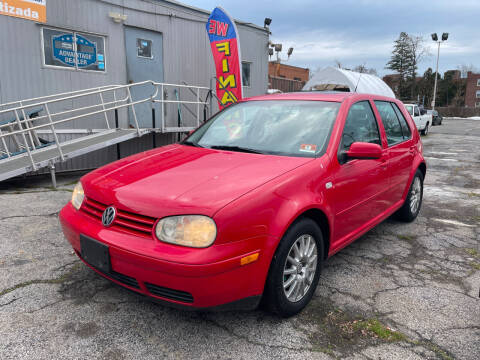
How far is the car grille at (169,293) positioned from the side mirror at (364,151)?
65.0 inches

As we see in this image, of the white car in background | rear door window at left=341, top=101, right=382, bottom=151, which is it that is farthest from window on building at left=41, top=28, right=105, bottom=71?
the white car in background

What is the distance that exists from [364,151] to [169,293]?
5.78 feet

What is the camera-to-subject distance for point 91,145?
21.2 feet

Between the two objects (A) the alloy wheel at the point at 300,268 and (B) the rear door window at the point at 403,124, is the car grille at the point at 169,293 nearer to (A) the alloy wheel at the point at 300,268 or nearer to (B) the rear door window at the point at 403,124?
(A) the alloy wheel at the point at 300,268

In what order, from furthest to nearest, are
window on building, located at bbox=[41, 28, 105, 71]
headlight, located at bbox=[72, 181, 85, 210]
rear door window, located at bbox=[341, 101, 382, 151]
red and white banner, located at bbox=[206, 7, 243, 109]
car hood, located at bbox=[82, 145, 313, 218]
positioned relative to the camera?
red and white banner, located at bbox=[206, 7, 243, 109] → window on building, located at bbox=[41, 28, 105, 71] → rear door window, located at bbox=[341, 101, 382, 151] → headlight, located at bbox=[72, 181, 85, 210] → car hood, located at bbox=[82, 145, 313, 218]

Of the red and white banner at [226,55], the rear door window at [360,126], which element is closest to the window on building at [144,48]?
the red and white banner at [226,55]

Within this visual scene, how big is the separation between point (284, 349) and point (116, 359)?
975 mm

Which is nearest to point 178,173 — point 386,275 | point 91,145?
point 386,275

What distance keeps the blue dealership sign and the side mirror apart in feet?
21.7

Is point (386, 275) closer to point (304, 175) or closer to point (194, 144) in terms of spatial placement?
point (304, 175)

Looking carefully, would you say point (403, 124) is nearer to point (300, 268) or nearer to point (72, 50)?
point (300, 268)

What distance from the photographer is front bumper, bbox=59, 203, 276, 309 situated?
2.02 metres

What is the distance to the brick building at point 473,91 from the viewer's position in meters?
77.2

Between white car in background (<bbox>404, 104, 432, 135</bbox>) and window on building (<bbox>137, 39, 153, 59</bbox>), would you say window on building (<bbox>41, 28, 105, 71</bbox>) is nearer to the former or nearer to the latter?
window on building (<bbox>137, 39, 153, 59</bbox>)
